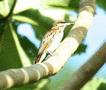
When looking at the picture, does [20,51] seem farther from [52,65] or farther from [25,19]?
[52,65]

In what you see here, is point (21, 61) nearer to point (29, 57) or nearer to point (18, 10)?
point (29, 57)

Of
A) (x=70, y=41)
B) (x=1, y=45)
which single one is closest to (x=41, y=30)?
(x=1, y=45)

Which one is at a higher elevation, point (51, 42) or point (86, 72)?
point (86, 72)

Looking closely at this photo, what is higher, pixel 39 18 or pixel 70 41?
pixel 70 41

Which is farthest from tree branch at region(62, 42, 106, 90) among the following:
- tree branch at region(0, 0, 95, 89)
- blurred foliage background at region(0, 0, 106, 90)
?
blurred foliage background at region(0, 0, 106, 90)

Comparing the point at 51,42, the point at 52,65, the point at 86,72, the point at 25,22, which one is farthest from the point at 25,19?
the point at 86,72

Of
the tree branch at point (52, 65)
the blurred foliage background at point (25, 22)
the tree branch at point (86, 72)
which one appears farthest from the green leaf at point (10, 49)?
the tree branch at point (86, 72)
